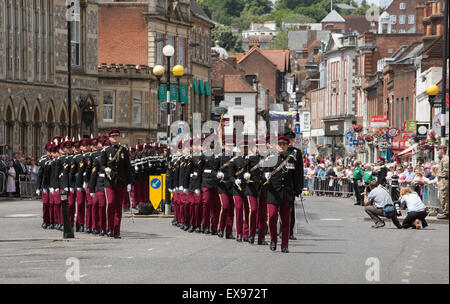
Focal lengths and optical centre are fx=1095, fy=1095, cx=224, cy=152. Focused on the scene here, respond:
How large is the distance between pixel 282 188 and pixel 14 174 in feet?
83.1

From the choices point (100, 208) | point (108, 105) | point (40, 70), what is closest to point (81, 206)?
point (100, 208)

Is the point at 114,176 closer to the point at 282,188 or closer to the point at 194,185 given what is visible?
the point at 194,185

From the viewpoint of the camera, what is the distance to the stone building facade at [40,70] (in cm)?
5081

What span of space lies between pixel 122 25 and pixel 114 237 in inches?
2091

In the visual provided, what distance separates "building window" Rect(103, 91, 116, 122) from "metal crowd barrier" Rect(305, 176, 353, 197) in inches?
789

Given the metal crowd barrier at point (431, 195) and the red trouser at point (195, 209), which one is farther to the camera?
the metal crowd barrier at point (431, 195)

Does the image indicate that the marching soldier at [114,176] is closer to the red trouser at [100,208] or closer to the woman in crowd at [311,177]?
the red trouser at [100,208]

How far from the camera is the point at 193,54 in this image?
265 ft

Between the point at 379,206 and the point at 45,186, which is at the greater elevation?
the point at 45,186

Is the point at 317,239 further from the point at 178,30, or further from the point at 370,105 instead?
the point at 370,105

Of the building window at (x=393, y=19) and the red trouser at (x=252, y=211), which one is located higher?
the building window at (x=393, y=19)

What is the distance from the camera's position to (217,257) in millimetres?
16609

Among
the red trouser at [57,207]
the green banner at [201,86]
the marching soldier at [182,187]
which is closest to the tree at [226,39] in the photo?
the green banner at [201,86]

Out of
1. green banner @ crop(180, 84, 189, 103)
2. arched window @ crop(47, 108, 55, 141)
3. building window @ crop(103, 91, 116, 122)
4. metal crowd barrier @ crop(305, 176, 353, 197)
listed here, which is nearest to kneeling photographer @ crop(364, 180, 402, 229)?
metal crowd barrier @ crop(305, 176, 353, 197)
